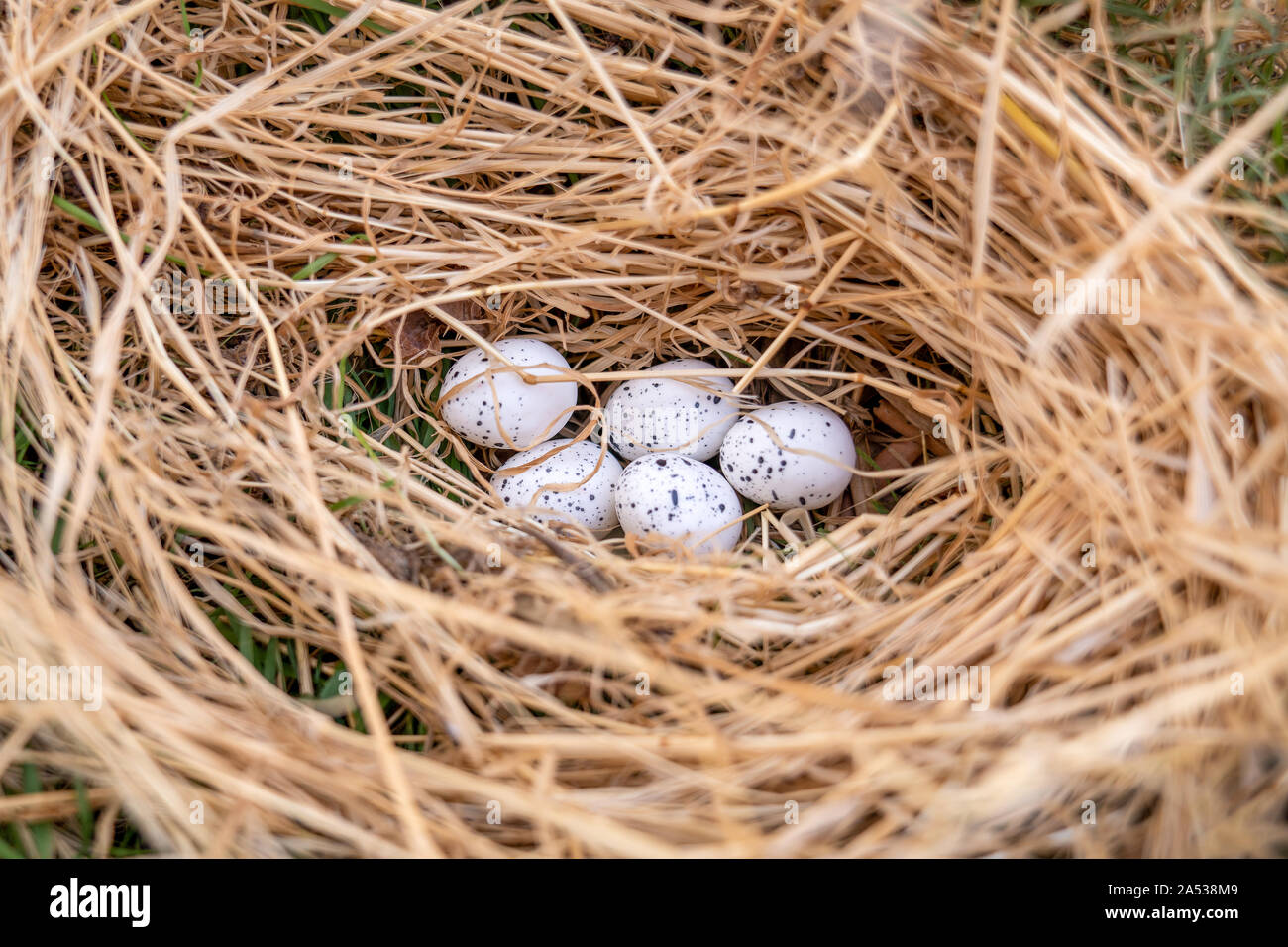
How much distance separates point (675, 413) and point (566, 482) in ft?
0.74

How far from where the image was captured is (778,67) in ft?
4.07

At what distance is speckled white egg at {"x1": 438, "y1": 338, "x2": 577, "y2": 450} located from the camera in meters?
1.44

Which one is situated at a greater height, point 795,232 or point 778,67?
point 778,67

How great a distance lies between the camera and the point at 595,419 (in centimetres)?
147
